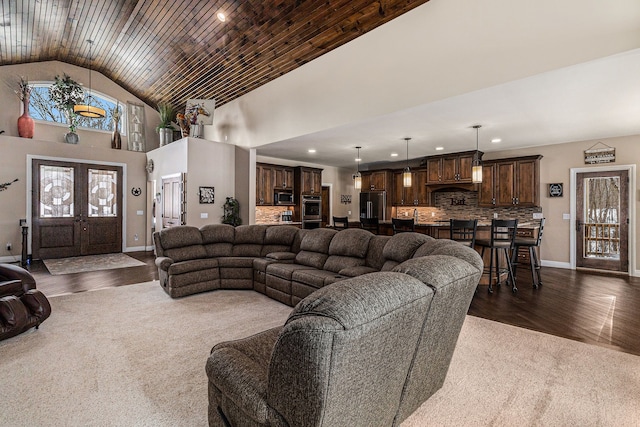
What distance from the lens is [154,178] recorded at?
330 inches

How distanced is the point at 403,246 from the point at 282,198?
5.47 m

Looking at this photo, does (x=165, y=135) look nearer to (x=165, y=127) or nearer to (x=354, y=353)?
(x=165, y=127)

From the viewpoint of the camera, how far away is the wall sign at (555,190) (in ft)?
22.1

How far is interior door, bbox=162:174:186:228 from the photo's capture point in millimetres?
6668

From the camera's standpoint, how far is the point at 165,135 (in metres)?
8.08

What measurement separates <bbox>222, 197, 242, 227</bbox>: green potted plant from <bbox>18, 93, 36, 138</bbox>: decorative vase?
16.3 ft

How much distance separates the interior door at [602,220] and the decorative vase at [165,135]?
9.64 meters

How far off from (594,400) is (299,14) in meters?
5.35

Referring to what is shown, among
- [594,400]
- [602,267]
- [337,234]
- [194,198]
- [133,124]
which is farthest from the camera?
[133,124]

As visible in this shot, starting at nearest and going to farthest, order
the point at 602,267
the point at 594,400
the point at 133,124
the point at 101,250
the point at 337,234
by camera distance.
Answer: the point at 594,400 < the point at 337,234 < the point at 602,267 < the point at 101,250 < the point at 133,124

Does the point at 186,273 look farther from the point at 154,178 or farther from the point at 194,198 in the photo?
the point at 154,178

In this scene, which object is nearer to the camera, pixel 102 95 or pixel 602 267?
pixel 602 267

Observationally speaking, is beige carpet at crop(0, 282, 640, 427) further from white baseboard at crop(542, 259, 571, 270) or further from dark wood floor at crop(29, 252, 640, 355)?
white baseboard at crop(542, 259, 571, 270)

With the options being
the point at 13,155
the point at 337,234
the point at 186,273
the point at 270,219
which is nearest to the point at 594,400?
the point at 337,234
